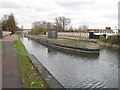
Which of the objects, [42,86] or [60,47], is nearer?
[42,86]

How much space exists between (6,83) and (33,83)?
1.13 m

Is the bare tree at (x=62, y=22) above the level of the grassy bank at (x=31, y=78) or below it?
above

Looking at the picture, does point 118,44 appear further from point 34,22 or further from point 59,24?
point 34,22

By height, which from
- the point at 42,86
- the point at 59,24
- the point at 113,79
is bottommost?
the point at 113,79

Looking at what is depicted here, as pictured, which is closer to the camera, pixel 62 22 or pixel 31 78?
pixel 31 78

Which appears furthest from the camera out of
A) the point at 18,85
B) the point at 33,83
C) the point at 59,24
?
the point at 59,24

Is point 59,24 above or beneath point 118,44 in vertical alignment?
above

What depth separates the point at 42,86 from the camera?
600cm

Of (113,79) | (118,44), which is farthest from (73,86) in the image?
(118,44)

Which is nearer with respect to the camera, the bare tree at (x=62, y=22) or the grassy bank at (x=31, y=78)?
the grassy bank at (x=31, y=78)

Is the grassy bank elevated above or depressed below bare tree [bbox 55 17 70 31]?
below

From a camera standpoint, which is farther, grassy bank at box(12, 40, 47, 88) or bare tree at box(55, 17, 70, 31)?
bare tree at box(55, 17, 70, 31)

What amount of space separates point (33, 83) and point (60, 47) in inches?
1003

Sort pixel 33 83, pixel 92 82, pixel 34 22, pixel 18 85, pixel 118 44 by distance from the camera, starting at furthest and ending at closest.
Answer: pixel 34 22 → pixel 118 44 → pixel 92 82 → pixel 33 83 → pixel 18 85
